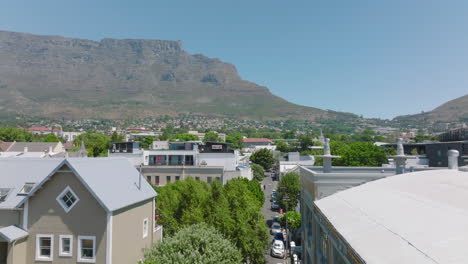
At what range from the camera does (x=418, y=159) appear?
6625 cm

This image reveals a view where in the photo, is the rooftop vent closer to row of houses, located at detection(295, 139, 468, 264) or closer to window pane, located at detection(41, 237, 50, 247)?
window pane, located at detection(41, 237, 50, 247)

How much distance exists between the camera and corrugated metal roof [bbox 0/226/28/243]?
15.9 metres

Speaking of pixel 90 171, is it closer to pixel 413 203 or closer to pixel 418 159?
pixel 413 203

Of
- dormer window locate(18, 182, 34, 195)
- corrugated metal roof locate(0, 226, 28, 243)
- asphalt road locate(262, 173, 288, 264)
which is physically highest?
dormer window locate(18, 182, 34, 195)

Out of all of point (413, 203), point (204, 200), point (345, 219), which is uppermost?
point (413, 203)

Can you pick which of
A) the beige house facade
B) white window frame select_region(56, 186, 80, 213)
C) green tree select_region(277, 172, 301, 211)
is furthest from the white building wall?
white window frame select_region(56, 186, 80, 213)

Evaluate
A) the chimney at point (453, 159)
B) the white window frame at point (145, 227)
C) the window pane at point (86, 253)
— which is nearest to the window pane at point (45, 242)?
the window pane at point (86, 253)

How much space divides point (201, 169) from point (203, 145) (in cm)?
1478

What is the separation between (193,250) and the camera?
19328mm

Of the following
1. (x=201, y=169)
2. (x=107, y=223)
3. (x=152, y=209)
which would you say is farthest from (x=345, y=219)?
(x=201, y=169)

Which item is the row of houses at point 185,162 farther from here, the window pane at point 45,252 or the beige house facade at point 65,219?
the window pane at point 45,252

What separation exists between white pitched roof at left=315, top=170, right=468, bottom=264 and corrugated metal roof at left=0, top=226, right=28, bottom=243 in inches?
599

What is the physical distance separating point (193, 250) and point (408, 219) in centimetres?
1402

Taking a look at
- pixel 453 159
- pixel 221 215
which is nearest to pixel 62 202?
pixel 221 215
